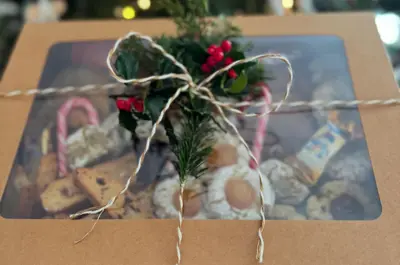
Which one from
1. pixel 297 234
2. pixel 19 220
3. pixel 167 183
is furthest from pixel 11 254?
pixel 297 234

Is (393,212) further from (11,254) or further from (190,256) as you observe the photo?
(11,254)

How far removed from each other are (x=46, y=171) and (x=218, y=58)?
27cm

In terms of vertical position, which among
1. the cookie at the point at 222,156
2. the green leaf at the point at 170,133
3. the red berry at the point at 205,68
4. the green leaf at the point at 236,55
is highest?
the green leaf at the point at 236,55

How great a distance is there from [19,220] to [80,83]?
23 centimetres

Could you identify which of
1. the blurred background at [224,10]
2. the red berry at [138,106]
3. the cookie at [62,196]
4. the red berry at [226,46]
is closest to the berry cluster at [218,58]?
the red berry at [226,46]

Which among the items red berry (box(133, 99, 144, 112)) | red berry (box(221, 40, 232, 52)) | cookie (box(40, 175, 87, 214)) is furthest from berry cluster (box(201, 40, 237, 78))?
cookie (box(40, 175, 87, 214))

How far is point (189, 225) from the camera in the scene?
54cm

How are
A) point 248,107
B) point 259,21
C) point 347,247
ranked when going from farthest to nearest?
point 259,21
point 248,107
point 347,247

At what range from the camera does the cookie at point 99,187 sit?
566mm

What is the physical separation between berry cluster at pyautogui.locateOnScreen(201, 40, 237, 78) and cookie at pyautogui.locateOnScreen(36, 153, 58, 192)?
0.23 m

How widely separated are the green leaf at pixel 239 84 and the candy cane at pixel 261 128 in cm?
6

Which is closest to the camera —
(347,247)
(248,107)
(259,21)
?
(347,247)

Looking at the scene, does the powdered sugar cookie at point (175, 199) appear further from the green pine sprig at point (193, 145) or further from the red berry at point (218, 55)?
the red berry at point (218, 55)

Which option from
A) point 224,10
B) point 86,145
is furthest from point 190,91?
point 224,10
